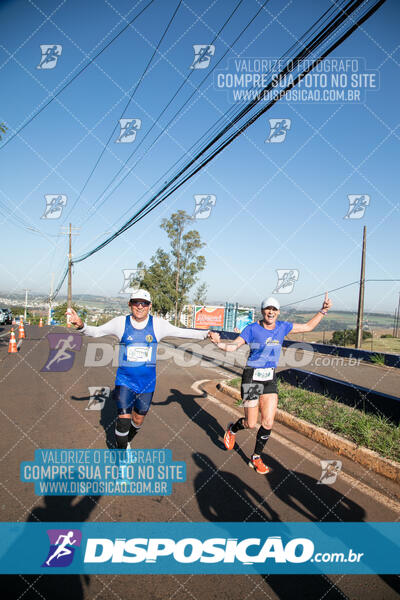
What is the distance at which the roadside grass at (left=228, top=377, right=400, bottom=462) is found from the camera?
491 centimetres

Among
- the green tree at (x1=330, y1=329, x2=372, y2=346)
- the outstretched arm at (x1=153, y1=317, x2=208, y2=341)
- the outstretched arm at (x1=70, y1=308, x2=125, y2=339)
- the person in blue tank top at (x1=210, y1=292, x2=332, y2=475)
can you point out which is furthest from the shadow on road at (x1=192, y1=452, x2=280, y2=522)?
the green tree at (x1=330, y1=329, x2=372, y2=346)

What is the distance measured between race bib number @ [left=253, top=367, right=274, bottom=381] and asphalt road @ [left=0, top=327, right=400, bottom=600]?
3.64 ft

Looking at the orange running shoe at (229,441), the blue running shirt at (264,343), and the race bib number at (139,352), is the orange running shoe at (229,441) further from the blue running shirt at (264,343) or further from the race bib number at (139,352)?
the race bib number at (139,352)

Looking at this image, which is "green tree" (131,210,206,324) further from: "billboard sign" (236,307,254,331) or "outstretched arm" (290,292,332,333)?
"outstretched arm" (290,292,332,333)

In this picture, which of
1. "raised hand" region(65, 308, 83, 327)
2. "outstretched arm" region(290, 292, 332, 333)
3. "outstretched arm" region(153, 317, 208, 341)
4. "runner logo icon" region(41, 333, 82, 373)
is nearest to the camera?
"raised hand" region(65, 308, 83, 327)

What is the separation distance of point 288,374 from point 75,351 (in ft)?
35.9

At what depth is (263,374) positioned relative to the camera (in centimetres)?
476

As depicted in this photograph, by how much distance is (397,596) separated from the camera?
2604 millimetres

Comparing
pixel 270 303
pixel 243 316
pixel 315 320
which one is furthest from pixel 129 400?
pixel 243 316

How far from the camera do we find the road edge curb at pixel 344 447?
4398mm

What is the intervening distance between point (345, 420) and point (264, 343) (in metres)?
2.27

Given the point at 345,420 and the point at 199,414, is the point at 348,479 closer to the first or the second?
the point at 345,420

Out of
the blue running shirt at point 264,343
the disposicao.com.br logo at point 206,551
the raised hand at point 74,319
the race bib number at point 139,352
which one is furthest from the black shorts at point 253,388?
the raised hand at point 74,319

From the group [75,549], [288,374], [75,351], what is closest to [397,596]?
[75,549]
